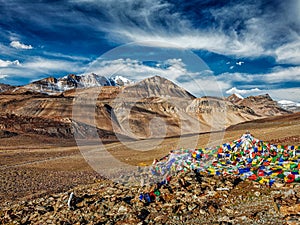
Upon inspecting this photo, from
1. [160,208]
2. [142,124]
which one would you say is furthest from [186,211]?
[142,124]

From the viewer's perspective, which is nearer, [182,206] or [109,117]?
[182,206]

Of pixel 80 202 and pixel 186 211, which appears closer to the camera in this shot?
pixel 186 211

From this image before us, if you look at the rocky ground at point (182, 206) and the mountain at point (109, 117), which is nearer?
the rocky ground at point (182, 206)

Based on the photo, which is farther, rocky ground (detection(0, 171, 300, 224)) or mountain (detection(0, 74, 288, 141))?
mountain (detection(0, 74, 288, 141))

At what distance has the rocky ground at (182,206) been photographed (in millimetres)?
8750

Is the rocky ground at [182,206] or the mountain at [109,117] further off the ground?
the mountain at [109,117]

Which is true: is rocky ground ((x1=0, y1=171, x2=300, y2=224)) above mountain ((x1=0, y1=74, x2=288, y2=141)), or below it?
below

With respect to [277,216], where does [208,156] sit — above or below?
above

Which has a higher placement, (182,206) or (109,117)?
(109,117)

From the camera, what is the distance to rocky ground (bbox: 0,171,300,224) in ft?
28.7

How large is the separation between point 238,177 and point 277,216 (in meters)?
3.40

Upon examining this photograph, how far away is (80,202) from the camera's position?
11.5 meters

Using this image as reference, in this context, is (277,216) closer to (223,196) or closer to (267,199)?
(267,199)

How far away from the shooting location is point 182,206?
32.2ft
